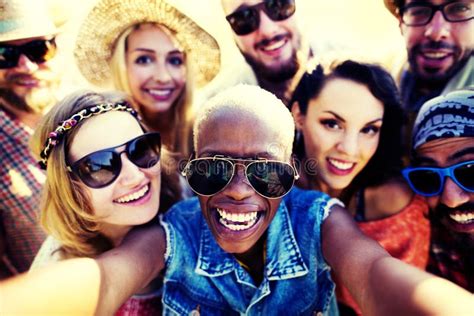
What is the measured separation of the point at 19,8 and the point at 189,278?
1.91 meters

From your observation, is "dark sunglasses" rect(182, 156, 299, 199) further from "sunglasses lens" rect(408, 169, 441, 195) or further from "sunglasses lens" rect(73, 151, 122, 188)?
"sunglasses lens" rect(408, 169, 441, 195)

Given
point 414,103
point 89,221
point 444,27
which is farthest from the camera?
point 414,103

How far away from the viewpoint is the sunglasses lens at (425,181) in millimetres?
2348

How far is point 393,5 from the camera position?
9.61 feet

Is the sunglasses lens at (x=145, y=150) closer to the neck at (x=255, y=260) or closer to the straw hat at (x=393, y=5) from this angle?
Answer: the neck at (x=255, y=260)

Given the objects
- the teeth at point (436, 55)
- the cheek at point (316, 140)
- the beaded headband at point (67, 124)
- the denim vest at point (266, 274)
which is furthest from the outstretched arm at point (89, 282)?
the teeth at point (436, 55)

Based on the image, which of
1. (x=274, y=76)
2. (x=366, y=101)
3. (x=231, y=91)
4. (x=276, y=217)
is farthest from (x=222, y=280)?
(x=274, y=76)

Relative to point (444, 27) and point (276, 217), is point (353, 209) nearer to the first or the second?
point (276, 217)

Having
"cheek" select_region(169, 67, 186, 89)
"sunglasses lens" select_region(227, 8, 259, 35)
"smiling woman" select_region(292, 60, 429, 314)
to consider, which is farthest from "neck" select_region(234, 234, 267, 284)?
"cheek" select_region(169, 67, 186, 89)

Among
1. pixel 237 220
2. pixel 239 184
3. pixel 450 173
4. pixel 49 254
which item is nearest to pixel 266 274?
pixel 237 220

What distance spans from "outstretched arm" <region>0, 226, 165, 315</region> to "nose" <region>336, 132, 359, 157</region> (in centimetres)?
111

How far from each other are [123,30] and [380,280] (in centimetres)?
238

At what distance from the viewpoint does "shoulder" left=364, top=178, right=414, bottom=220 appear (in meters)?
2.70

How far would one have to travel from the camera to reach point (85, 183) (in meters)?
2.24
